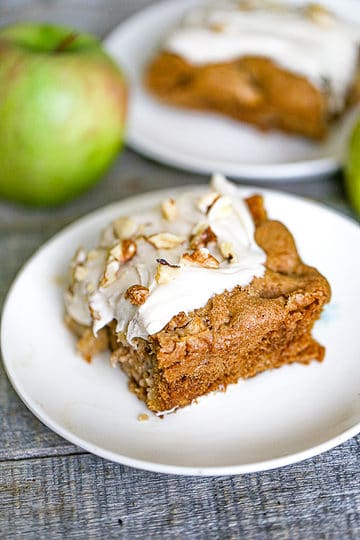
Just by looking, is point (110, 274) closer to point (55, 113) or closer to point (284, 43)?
point (55, 113)

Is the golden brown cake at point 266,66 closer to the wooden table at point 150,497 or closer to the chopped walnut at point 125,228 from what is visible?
the chopped walnut at point 125,228

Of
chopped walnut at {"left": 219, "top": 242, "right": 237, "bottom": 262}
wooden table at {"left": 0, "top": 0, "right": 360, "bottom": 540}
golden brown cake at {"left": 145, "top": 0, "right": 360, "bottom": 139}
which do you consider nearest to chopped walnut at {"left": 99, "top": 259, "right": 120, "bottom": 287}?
chopped walnut at {"left": 219, "top": 242, "right": 237, "bottom": 262}

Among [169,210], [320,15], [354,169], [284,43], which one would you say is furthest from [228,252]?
[320,15]

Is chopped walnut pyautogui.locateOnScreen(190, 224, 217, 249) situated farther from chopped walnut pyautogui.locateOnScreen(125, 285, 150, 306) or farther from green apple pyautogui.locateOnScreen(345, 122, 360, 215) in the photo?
green apple pyautogui.locateOnScreen(345, 122, 360, 215)

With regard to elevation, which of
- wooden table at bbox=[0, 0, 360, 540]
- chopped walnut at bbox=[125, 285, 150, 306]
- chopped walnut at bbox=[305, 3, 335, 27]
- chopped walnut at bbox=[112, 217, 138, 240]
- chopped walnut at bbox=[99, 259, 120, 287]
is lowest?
wooden table at bbox=[0, 0, 360, 540]

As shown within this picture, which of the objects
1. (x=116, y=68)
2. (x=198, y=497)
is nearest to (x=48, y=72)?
(x=116, y=68)
